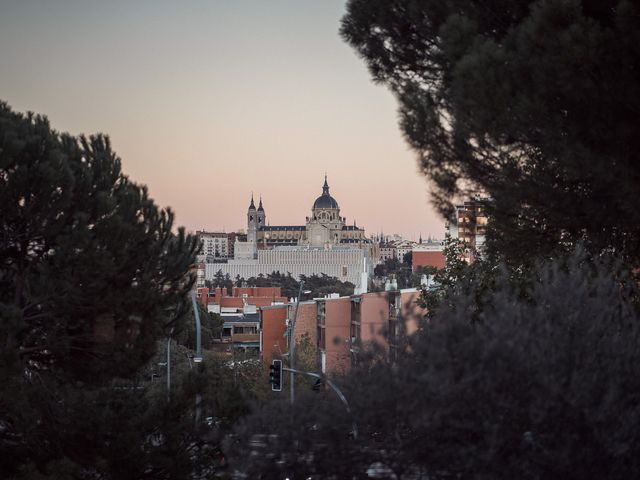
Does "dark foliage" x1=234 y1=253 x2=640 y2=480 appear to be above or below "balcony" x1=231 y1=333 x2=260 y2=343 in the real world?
above

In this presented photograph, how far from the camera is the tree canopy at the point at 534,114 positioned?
6.69 m

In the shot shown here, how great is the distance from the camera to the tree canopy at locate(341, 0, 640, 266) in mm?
6688

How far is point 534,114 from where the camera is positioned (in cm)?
679

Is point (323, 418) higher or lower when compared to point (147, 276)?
lower

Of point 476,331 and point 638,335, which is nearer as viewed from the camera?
point 476,331

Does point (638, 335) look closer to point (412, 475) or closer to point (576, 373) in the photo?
point (576, 373)

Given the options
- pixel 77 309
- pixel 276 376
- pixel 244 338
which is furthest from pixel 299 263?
pixel 77 309

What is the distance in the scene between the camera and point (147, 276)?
11.0 metres

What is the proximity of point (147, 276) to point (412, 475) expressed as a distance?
229 inches

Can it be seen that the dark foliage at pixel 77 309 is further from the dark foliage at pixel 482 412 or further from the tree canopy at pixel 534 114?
the dark foliage at pixel 482 412

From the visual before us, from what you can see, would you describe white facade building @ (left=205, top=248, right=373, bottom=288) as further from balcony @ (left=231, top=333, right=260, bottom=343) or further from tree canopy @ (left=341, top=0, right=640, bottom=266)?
tree canopy @ (left=341, top=0, right=640, bottom=266)

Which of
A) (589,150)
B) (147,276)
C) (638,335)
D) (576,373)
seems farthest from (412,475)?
(147,276)

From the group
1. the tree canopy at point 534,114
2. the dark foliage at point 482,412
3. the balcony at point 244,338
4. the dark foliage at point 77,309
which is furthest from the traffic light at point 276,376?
the balcony at point 244,338

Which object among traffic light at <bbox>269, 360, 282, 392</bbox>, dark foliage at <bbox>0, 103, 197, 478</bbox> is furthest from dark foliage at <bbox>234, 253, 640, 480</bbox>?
traffic light at <bbox>269, 360, 282, 392</bbox>
